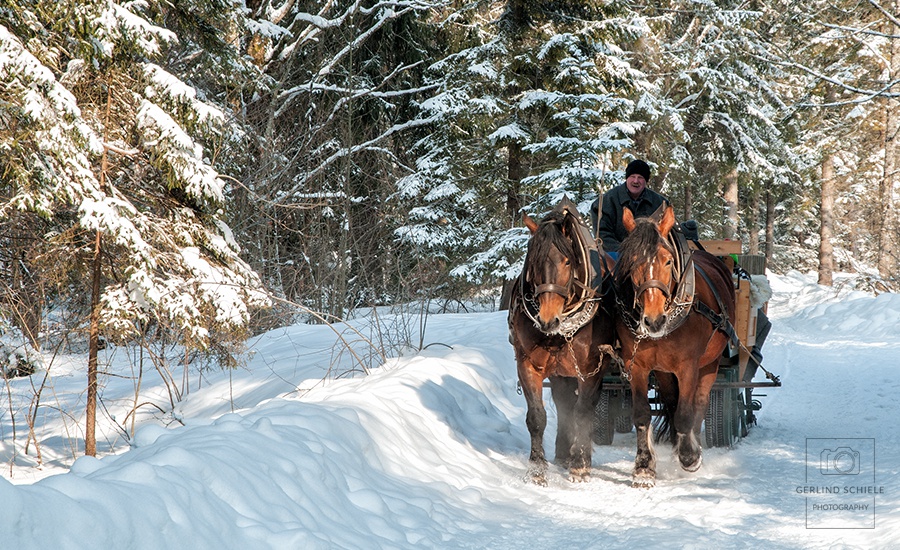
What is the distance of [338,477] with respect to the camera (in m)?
4.11

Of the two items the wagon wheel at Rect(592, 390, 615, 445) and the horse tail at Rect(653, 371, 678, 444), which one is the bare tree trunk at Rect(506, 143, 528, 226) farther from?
the horse tail at Rect(653, 371, 678, 444)

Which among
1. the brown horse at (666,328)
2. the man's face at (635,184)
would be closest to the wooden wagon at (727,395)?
the brown horse at (666,328)

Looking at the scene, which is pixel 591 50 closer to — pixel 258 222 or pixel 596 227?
pixel 258 222

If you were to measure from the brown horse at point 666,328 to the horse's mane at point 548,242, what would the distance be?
0.41 metres

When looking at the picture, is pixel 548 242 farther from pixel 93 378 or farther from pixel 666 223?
pixel 93 378

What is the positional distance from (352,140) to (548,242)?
41.6ft

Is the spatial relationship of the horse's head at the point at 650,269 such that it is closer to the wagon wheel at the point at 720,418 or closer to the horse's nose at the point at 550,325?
the horse's nose at the point at 550,325

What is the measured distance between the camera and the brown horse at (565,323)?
4973 mm

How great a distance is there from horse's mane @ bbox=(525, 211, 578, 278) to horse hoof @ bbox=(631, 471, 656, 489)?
1.54 m

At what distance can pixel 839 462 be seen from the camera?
556 centimetres

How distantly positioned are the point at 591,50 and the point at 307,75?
761 cm

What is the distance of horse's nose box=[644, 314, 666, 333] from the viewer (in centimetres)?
481

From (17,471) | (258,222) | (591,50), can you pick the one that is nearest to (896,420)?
(17,471)

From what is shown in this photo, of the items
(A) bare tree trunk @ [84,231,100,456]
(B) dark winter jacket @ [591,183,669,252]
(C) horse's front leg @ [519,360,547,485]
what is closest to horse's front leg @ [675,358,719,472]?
(C) horse's front leg @ [519,360,547,485]
